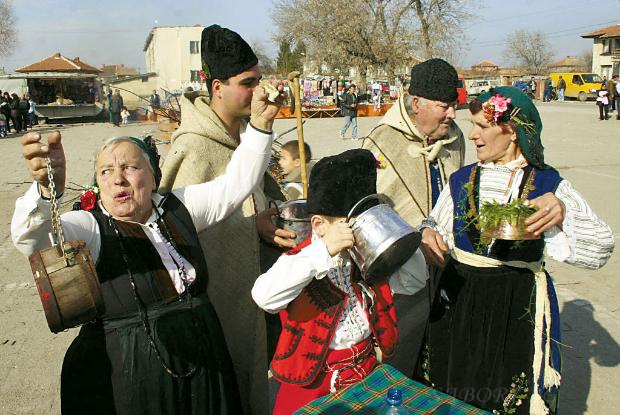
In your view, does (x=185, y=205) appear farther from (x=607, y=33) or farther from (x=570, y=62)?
(x=570, y=62)

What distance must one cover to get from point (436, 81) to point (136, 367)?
219 cm

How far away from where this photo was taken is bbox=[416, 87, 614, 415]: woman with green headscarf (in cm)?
266

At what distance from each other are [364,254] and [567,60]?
103187 mm

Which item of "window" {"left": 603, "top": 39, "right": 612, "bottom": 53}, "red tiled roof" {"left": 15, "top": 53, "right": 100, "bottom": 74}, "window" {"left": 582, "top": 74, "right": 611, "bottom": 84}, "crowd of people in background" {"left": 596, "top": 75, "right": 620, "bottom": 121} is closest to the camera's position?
"crowd of people in background" {"left": 596, "top": 75, "right": 620, "bottom": 121}

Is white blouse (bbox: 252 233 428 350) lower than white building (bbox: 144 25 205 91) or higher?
lower

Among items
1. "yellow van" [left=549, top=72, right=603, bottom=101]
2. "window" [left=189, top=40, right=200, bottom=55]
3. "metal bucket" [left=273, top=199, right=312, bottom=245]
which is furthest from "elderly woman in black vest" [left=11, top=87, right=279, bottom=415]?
"window" [left=189, top=40, right=200, bottom=55]

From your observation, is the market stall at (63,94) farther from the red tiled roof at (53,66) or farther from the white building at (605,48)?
the white building at (605,48)

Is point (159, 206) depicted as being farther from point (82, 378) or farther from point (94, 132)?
point (94, 132)

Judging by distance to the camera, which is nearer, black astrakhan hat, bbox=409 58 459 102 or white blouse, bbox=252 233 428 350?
white blouse, bbox=252 233 428 350

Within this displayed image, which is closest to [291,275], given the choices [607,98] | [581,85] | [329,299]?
[329,299]

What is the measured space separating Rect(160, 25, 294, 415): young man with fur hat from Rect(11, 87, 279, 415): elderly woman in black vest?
497 millimetres

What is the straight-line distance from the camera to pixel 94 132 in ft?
84.5

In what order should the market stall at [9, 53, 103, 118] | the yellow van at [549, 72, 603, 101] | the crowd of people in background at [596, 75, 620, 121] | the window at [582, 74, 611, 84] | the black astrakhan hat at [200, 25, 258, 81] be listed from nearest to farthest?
the black astrakhan hat at [200, 25, 258, 81] < the crowd of people in background at [596, 75, 620, 121] < the market stall at [9, 53, 103, 118] < the yellow van at [549, 72, 603, 101] < the window at [582, 74, 611, 84]

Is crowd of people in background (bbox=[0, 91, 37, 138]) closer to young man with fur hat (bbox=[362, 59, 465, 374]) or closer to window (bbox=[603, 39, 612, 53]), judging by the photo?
young man with fur hat (bbox=[362, 59, 465, 374])
